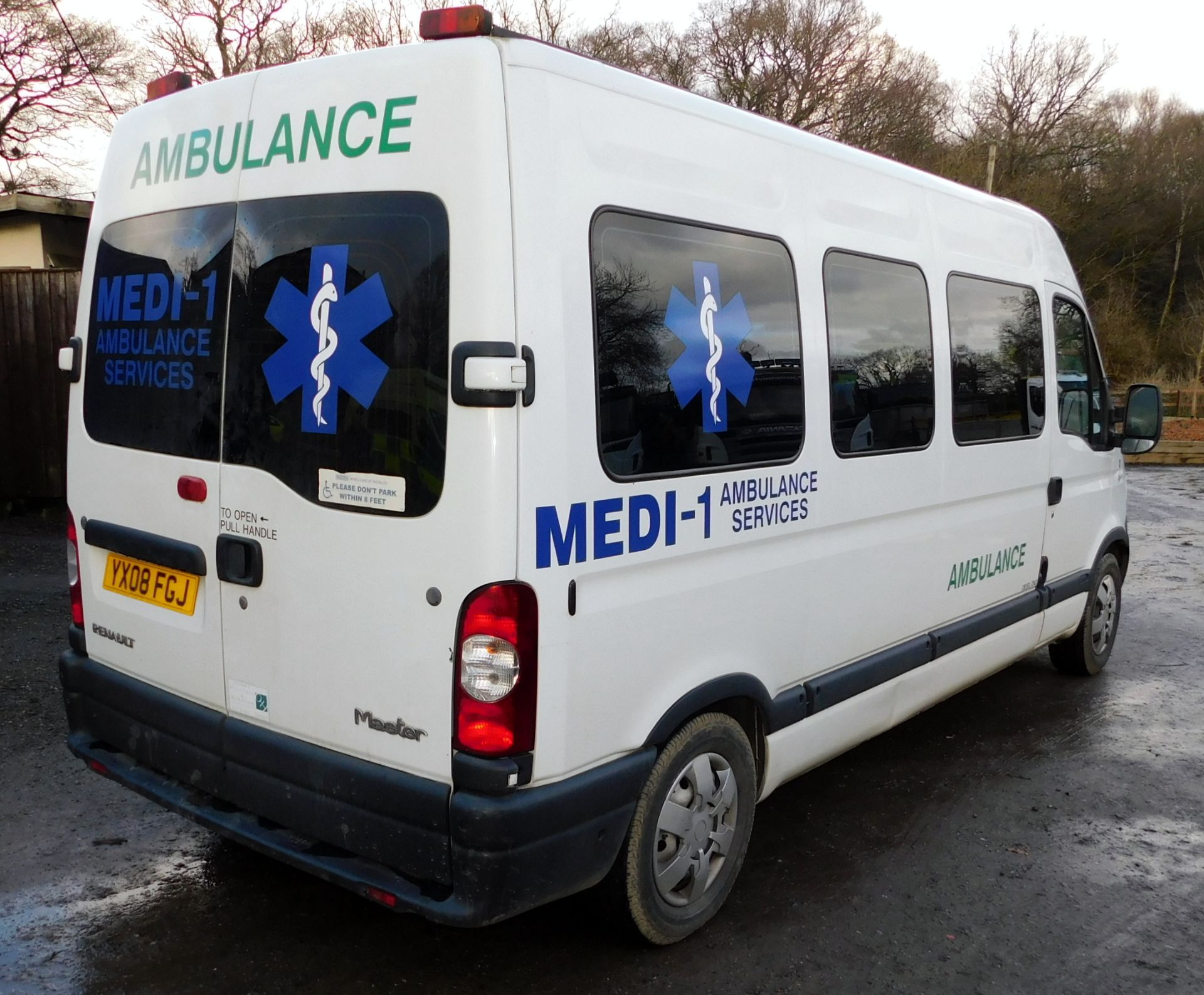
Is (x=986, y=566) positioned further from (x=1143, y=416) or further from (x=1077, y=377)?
(x=1143, y=416)

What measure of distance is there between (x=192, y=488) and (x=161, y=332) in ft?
1.64

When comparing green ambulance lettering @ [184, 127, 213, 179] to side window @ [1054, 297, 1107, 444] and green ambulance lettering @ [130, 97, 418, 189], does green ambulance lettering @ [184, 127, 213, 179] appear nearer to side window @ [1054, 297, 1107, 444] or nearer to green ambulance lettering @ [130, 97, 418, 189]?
green ambulance lettering @ [130, 97, 418, 189]

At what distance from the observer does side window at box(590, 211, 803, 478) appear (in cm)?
271

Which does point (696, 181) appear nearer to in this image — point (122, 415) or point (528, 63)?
point (528, 63)

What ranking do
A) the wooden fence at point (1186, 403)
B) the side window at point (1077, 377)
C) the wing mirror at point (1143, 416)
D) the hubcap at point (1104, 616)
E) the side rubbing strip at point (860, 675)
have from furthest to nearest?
the wooden fence at point (1186, 403) < the hubcap at point (1104, 616) < the wing mirror at point (1143, 416) < the side window at point (1077, 377) < the side rubbing strip at point (860, 675)

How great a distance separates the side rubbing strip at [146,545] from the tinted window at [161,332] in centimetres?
26

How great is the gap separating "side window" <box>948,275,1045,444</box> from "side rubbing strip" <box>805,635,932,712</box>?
34.3 inches

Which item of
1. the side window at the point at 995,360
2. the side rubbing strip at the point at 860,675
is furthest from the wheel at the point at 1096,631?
the side window at the point at 995,360

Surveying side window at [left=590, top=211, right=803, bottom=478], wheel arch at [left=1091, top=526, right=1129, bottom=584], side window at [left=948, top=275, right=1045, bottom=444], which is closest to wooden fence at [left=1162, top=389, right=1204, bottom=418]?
wheel arch at [left=1091, top=526, right=1129, bottom=584]

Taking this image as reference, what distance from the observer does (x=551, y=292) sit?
8.23 feet

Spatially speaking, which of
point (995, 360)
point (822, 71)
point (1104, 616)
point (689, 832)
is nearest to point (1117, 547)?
point (1104, 616)

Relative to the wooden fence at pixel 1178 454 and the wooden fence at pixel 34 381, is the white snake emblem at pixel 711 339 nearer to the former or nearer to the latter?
the wooden fence at pixel 34 381

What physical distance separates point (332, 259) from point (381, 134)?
0.33 meters

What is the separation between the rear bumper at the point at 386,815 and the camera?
8.30 ft
